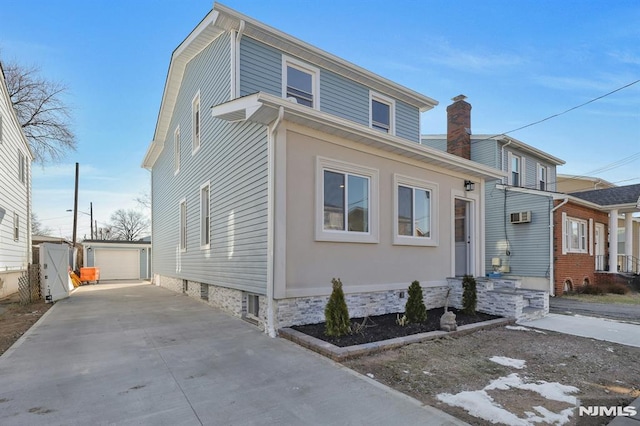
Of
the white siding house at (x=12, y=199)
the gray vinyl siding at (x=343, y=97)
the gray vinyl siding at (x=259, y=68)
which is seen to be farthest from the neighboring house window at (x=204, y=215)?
the white siding house at (x=12, y=199)

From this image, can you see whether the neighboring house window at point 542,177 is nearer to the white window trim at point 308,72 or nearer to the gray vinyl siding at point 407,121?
the gray vinyl siding at point 407,121

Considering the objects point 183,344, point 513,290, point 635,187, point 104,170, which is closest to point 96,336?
point 183,344

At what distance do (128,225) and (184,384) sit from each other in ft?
156

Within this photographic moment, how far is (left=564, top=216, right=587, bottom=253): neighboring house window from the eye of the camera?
42.7ft

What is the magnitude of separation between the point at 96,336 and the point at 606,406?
6938mm

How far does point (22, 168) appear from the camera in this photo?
13383 mm

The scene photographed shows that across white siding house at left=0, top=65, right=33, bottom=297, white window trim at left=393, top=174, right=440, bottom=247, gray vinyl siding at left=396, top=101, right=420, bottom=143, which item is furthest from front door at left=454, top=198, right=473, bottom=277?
white siding house at left=0, top=65, right=33, bottom=297

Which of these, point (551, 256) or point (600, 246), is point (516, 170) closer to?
point (551, 256)

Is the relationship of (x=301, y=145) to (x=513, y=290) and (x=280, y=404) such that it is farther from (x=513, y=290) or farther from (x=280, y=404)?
(x=513, y=290)

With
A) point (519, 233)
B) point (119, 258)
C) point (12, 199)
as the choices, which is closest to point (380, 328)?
point (519, 233)

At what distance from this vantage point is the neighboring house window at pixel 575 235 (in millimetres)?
13000

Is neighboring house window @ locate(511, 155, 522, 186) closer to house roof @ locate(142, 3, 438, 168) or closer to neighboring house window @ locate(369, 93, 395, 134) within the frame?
house roof @ locate(142, 3, 438, 168)

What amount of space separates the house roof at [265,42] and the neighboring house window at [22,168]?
5469 mm

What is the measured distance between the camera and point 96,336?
19.3 feet
